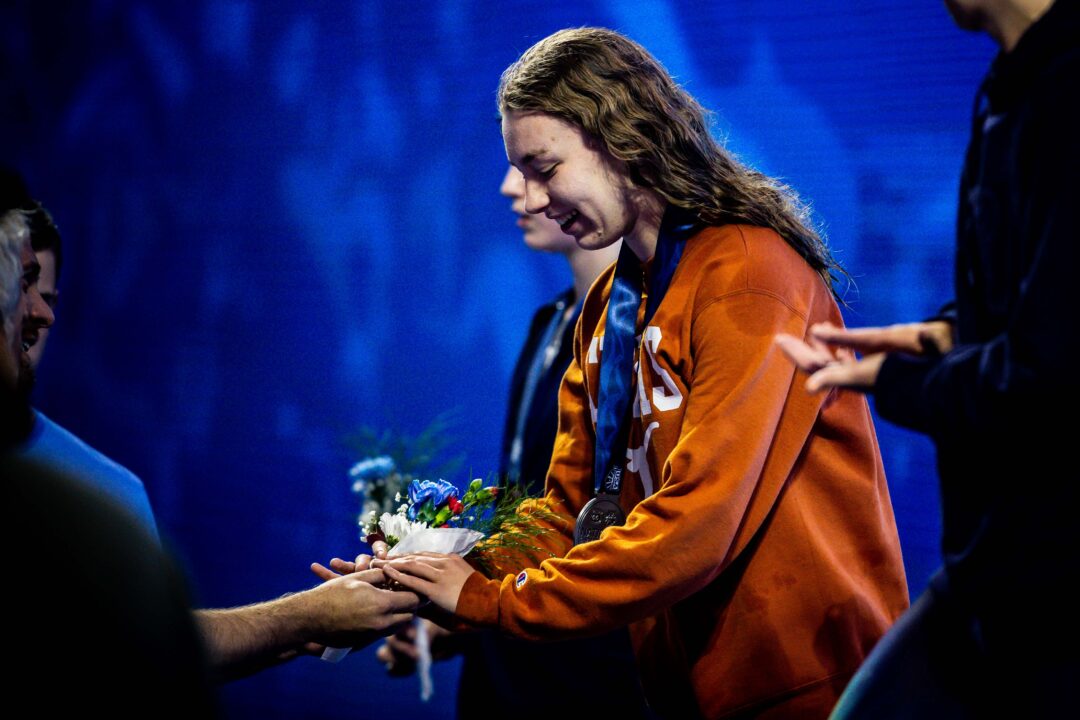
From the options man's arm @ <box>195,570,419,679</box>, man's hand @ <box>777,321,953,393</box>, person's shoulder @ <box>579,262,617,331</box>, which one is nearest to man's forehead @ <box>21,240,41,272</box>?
man's arm @ <box>195,570,419,679</box>

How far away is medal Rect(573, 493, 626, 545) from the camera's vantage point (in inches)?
75.6

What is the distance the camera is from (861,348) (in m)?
1.32

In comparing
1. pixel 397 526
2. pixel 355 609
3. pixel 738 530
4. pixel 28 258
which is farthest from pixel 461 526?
pixel 28 258

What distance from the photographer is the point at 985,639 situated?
122 centimetres

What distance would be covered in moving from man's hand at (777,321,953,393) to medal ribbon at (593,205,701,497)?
0.53 m

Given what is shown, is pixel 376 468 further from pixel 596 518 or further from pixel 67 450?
pixel 596 518

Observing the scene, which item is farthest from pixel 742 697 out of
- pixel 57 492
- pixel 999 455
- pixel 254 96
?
pixel 254 96

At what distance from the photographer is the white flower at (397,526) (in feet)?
6.86

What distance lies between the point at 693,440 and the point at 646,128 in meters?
0.60

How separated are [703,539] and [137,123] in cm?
406

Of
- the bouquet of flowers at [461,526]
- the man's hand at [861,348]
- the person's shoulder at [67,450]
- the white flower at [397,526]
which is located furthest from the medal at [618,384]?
the person's shoulder at [67,450]

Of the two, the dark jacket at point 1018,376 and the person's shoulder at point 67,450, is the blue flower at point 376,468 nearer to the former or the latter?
the person's shoulder at point 67,450

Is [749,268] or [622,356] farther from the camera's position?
[622,356]

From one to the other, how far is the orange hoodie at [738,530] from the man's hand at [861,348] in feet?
1.02
